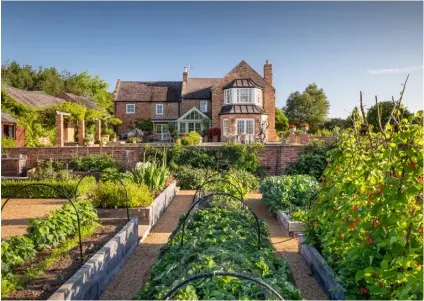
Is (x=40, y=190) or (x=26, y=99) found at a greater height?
(x=26, y=99)

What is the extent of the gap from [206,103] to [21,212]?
27743 mm

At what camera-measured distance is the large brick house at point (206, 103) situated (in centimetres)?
3259

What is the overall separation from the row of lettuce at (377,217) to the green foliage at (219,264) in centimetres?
69

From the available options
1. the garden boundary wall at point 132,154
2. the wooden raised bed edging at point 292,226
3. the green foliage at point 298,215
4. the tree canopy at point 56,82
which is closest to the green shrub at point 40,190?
the garden boundary wall at point 132,154

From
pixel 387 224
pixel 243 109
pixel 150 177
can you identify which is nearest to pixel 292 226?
pixel 387 224

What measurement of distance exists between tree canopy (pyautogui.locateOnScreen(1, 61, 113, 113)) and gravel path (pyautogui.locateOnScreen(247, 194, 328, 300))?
48.7 metres

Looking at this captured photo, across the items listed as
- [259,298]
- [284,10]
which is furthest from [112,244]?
[284,10]

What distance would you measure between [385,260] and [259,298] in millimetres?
1136

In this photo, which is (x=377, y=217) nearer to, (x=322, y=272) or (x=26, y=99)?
(x=322, y=272)

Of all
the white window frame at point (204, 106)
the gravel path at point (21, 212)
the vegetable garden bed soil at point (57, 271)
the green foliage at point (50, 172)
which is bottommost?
the gravel path at point (21, 212)

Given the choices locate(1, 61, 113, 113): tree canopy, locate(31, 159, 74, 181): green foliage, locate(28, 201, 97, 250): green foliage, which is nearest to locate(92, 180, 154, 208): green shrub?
locate(28, 201, 97, 250): green foliage

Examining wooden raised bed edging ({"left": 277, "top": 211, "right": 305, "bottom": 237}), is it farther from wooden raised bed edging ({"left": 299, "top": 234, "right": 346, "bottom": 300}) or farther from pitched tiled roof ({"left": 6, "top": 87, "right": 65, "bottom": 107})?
pitched tiled roof ({"left": 6, "top": 87, "right": 65, "bottom": 107})

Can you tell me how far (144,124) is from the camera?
123ft

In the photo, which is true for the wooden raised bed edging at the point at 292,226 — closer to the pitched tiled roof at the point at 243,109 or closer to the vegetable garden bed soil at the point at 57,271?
the vegetable garden bed soil at the point at 57,271
